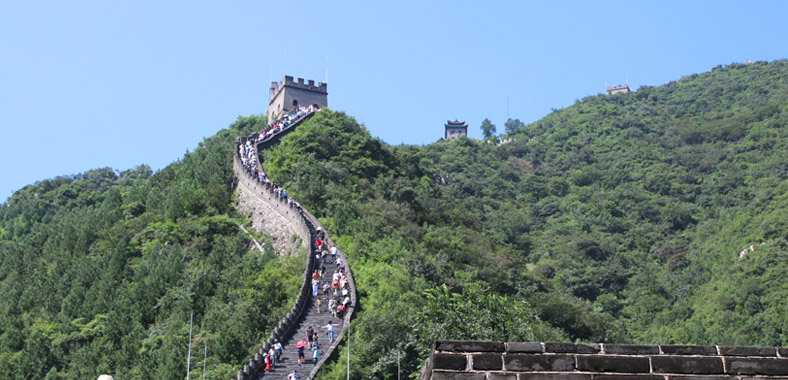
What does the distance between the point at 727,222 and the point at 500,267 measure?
37.2m

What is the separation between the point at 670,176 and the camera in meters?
100

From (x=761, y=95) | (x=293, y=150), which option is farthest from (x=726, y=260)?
(x=761, y=95)

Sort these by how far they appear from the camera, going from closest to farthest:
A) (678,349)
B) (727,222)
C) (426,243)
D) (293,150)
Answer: (678,349), (426,243), (293,150), (727,222)

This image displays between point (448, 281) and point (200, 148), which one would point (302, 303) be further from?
point (200, 148)

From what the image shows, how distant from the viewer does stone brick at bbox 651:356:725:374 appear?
6.96m

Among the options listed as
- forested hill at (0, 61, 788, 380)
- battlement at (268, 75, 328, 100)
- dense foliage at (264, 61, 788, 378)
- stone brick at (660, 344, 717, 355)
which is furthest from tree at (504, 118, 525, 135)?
stone brick at (660, 344, 717, 355)

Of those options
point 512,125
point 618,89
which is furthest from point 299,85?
point 618,89

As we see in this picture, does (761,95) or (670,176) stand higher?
(761,95)

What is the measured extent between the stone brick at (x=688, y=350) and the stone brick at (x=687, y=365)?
0.09 metres

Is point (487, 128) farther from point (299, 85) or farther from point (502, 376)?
point (502, 376)

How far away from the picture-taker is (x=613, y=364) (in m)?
7.05

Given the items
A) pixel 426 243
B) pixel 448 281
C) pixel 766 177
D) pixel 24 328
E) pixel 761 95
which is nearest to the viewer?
pixel 448 281

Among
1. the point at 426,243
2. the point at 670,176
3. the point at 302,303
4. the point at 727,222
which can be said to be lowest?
the point at 302,303

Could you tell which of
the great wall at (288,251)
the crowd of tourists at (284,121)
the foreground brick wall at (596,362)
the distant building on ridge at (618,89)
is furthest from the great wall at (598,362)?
the distant building on ridge at (618,89)
